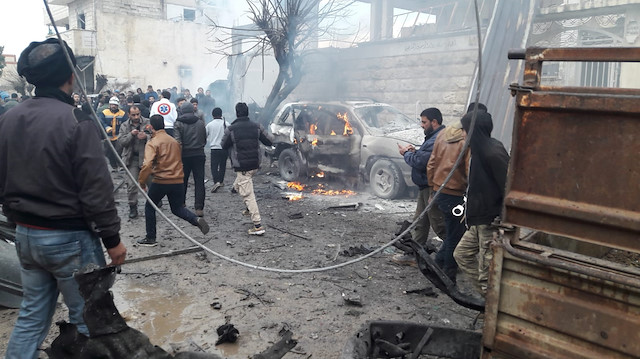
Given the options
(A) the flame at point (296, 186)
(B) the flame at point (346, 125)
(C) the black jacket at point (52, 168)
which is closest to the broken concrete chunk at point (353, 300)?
(C) the black jacket at point (52, 168)

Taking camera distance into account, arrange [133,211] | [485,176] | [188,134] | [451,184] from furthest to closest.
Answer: [133,211] → [188,134] → [451,184] → [485,176]

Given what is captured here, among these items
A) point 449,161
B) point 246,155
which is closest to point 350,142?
point 246,155

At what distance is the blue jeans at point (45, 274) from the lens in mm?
2680

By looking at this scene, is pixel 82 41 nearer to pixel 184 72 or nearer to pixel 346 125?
pixel 184 72

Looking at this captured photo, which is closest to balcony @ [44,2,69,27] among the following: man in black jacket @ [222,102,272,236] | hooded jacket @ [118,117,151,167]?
hooded jacket @ [118,117,151,167]

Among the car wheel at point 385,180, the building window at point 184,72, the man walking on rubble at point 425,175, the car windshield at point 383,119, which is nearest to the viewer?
the man walking on rubble at point 425,175

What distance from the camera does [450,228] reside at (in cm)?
511

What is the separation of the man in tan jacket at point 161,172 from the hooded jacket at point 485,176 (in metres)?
4.04

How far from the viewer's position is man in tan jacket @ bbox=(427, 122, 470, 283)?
5.00 metres

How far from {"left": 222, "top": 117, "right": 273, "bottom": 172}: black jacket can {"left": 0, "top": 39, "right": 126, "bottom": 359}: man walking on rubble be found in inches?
180

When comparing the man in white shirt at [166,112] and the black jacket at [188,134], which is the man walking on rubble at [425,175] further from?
the man in white shirt at [166,112]

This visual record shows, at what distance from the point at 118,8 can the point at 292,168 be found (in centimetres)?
2980

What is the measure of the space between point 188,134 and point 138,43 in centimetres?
2880

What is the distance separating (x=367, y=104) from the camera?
34.9 ft
